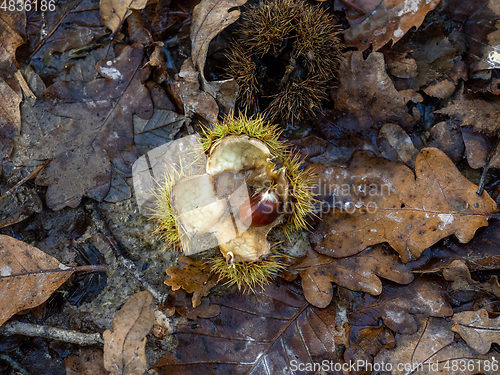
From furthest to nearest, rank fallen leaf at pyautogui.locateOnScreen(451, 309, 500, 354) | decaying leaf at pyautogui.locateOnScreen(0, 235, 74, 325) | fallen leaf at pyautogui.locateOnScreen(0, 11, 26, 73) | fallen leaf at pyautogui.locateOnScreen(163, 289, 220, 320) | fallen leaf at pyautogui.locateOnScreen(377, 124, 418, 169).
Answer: fallen leaf at pyautogui.locateOnScreen(0, 11, 26, 73), fallen leaf at pyautogui.locateOnScreen(377, 124, 418, 169), fallen leaf at pyautogui.locateOnScreen(163, 289, 220, 320), decaying leaf at pyautogui.locateOnScreen(0, 235, 74, 325), fallen leaf at pyautogui.locateOnScreen(451, 309, 500, 354)

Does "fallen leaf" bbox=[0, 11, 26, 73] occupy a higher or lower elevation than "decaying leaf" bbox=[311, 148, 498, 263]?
higher

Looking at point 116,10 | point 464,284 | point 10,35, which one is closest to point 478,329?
point 464,284

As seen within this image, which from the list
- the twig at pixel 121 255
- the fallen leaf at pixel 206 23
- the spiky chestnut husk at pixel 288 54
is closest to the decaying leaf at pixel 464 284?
the spiky chestnut husk at pixel 288 54

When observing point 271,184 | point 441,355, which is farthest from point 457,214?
point 271,184

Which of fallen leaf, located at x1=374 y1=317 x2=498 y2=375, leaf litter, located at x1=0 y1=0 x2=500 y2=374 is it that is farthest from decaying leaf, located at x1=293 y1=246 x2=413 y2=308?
fallen leaf, located at x1=374 y1=317 x2=498 y2=375

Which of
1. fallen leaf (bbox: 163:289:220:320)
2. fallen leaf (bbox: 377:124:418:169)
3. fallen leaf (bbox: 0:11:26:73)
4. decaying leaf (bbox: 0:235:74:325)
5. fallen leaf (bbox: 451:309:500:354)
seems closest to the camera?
fallen leaf (bbox: 451:309:500:354)

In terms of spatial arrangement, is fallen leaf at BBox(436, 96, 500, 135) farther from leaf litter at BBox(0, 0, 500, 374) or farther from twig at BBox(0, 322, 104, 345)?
twig at BBox(0, 322, 104, 345)

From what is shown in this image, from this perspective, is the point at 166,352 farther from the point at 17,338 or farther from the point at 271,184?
the point at 271,184
